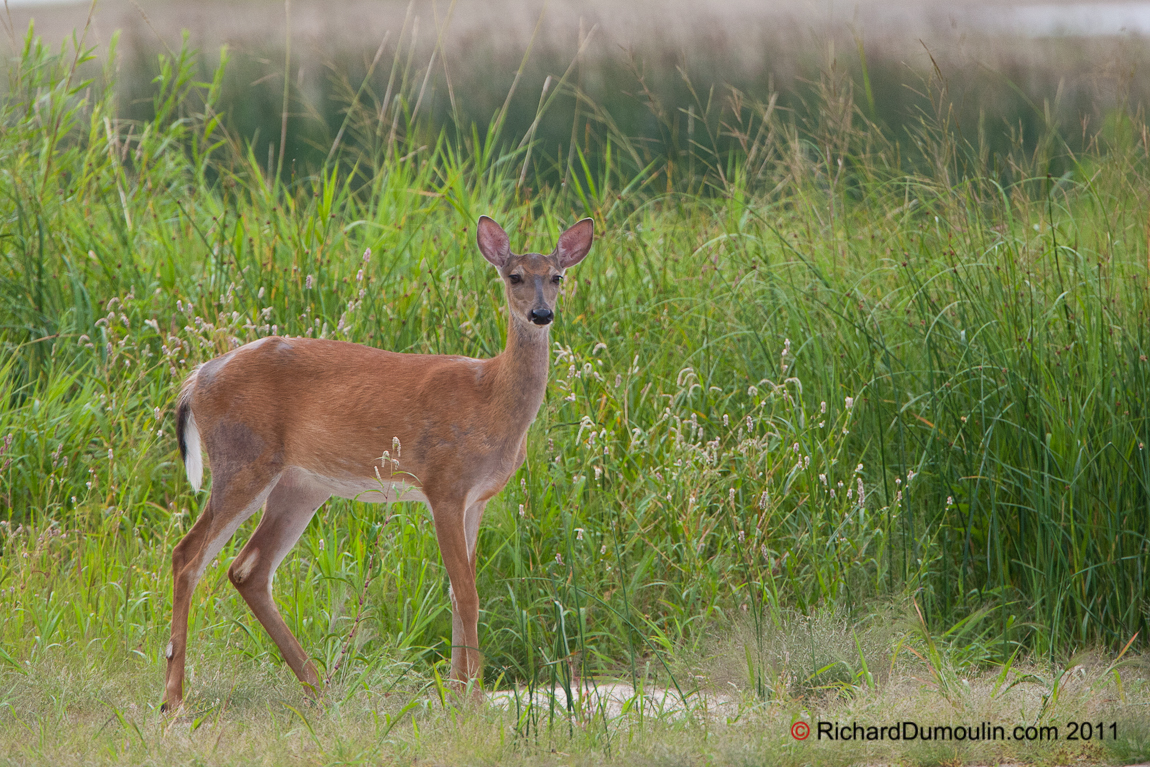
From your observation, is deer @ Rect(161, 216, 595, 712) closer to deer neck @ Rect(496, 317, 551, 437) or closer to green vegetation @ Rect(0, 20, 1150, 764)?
deer neck @ Rect(496, 317, 551, 437)

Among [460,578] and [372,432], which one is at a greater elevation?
[372,432]

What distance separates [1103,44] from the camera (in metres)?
13.9

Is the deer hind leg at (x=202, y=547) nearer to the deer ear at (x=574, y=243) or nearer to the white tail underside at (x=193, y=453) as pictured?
the white tail underside at (x=193, y=453)

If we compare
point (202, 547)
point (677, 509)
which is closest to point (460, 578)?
point (202, 547)

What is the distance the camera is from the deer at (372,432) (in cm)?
362

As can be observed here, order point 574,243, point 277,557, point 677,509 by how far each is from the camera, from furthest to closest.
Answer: point 677,509
point 277,557
point 574,243

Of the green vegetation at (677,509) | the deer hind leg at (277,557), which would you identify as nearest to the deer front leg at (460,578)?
the green vegetation at (677,509)

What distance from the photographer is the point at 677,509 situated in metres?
4.37

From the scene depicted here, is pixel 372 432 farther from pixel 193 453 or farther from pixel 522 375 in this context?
pixel 193 453

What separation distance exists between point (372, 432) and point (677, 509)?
1284 mm

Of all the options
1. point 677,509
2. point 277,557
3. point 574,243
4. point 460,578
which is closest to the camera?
point 460,578

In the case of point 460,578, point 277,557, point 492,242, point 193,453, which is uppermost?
point 492,242

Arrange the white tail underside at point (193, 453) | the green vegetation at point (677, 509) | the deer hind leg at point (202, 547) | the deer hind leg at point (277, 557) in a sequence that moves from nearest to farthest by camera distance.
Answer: the green vegetation at point (677, 509)
the deer hind leg at point (202, 547)
the deer hind leg at point (277, 557)
the white tail underside at point (193, 453)

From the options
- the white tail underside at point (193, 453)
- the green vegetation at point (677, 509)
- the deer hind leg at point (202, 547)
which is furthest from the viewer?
the white tail underside at point (193, 453)
